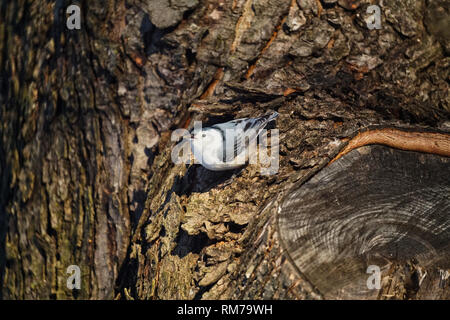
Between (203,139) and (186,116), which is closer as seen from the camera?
(203,139)

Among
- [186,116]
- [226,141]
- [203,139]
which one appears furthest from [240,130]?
[186,116]

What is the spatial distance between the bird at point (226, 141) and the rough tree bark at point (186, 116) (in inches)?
3.3

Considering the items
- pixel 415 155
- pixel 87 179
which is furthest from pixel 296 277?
pixel 87 179

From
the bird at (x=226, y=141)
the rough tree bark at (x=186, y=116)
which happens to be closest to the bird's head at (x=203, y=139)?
the bird at (x=226, y=141)

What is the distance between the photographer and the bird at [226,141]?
2.66 meters

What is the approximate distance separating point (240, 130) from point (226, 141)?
0.40 ft

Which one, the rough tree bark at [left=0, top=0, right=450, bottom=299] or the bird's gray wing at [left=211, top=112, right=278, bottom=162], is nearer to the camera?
the rough tree bark at [left=0, top=0, right=450, bottom=299]

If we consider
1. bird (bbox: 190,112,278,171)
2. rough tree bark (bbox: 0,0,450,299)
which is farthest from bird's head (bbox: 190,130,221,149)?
rough tree bark (bbox: 0,0,450,299)

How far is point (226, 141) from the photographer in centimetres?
282

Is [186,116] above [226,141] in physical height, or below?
above

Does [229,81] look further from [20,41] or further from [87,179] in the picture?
[20,41]

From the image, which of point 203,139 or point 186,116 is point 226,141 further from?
Answer: point 186,116

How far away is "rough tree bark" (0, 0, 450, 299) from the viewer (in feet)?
8.14

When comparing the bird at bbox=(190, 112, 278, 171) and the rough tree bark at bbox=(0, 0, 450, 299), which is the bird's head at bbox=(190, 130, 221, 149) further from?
the rough tree bark at bbox=(0, 0, 450, 299)
